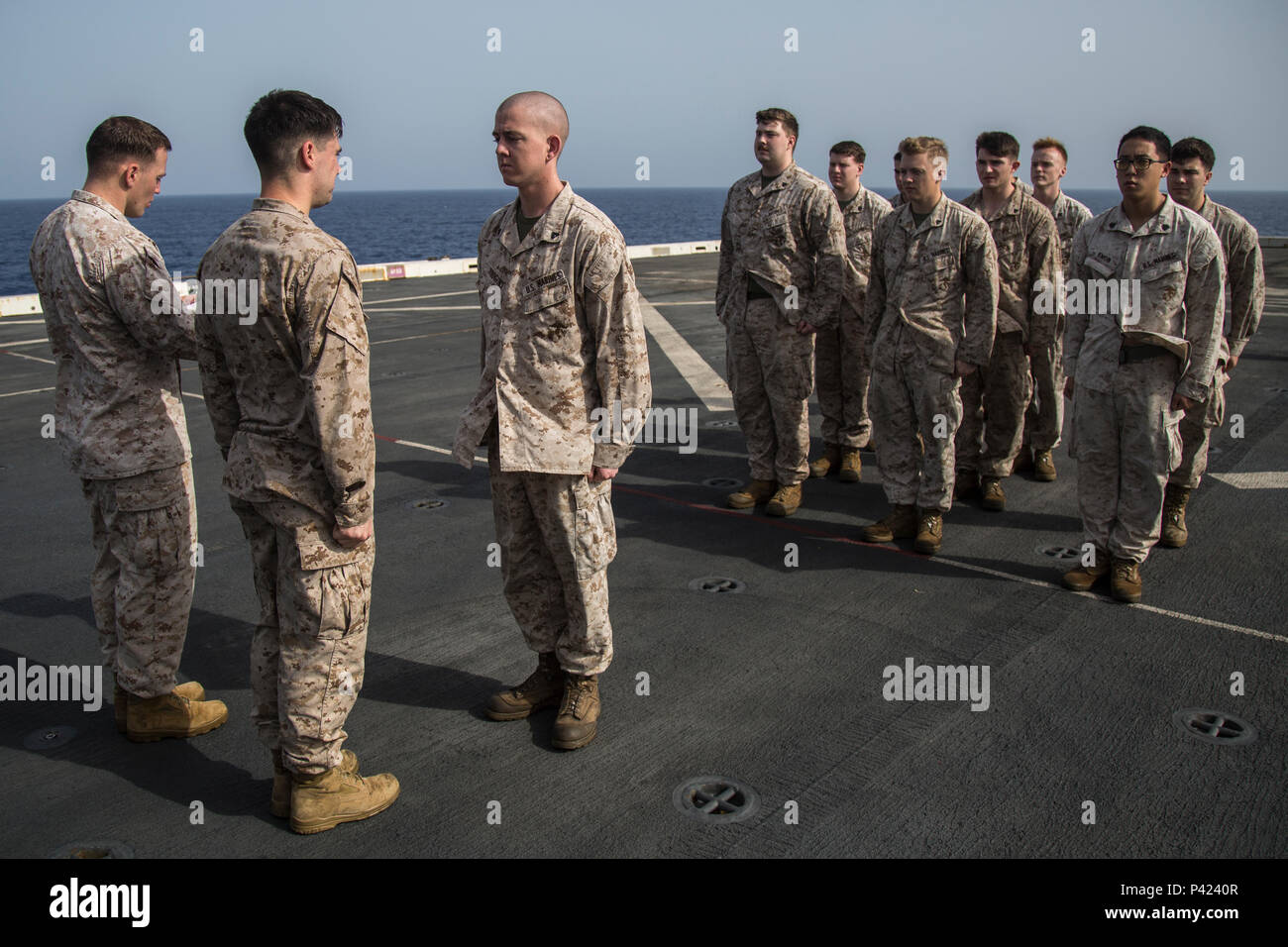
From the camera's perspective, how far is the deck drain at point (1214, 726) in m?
3.37

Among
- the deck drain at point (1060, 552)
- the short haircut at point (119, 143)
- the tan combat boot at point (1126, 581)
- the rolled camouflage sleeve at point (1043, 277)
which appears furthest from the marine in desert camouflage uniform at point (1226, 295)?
the short haircut at point (119, 143)

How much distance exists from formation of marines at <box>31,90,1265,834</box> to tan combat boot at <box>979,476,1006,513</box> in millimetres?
769

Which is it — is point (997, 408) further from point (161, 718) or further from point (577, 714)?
point (161, 718)

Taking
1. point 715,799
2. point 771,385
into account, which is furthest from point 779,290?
point 715,799

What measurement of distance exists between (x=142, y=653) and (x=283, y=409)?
128 cm

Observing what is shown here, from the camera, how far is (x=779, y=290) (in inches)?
229

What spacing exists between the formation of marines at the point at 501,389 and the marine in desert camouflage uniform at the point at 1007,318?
81 centimetres

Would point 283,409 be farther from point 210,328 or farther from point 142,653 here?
point 142,653

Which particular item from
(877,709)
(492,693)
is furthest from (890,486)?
(492,693)

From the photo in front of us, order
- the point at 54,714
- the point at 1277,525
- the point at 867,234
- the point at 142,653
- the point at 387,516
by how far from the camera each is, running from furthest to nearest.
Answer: the point at 867,234 < the point at 387,516 < the point at 1277,525 < the point at 54,714 < the point at 142,653

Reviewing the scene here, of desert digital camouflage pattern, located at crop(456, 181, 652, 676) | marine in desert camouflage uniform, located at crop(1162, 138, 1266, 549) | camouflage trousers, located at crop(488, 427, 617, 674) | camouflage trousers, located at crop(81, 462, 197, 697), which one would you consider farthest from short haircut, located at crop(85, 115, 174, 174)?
marine in desert camouflage uniform, located at crop(1162, 138, 1266, 549)

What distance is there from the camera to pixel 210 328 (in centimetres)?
285

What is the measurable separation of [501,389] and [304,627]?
105cm

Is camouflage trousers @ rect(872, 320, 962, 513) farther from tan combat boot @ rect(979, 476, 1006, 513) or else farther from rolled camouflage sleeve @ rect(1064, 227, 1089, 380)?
tan combat boot @ rect(979, 476, 1006, 513)
